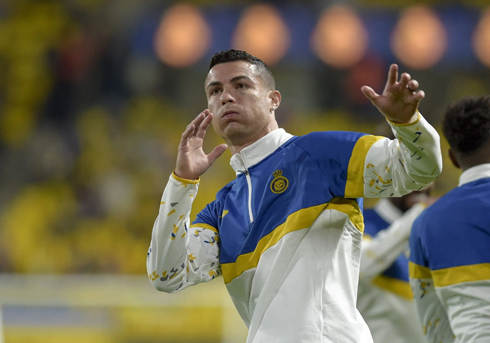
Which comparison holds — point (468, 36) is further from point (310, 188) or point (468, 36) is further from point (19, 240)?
point (310, 188)

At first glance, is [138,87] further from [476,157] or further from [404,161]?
[404,161]

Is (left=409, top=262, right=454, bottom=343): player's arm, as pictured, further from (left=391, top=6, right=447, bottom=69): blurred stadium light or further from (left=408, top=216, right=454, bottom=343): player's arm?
(left=391, top=6, right=447, bottom=69): blurred stadium light

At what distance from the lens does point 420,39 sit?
991 centimetres

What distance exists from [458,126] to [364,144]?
79cm

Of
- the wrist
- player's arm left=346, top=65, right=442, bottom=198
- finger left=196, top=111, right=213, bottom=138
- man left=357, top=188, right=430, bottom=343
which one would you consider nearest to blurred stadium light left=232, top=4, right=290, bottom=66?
man left=357, top=188, right=430, bottom=343

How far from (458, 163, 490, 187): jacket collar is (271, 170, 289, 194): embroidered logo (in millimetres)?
856

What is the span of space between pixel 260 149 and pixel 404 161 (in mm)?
695

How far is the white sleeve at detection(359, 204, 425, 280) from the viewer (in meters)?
3.49

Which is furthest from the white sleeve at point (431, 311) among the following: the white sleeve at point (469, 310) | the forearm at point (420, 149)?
the forearm at point (420, 149)

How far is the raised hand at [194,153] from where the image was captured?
7.75 ft

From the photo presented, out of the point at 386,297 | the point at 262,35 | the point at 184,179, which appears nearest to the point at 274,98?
the point at 184,179

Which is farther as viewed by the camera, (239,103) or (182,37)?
(182,37)

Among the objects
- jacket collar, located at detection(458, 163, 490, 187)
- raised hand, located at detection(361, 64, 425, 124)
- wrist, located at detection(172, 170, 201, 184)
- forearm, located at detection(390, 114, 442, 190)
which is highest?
raised hand, located at detection(361, 64, 425, 124)

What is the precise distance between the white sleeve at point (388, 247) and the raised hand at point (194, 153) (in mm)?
1395
